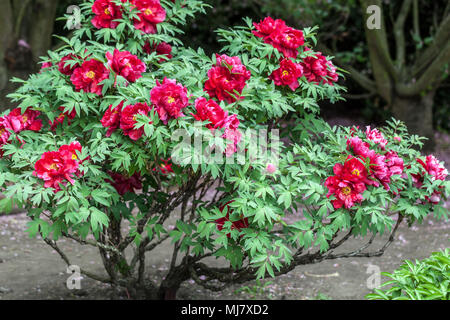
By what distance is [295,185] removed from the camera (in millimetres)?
2340

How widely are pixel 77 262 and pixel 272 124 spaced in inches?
78.7

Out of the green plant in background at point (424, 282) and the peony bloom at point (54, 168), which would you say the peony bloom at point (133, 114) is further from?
the green plant in background at point (424, 282)

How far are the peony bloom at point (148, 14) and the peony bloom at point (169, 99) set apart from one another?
0.58 metres

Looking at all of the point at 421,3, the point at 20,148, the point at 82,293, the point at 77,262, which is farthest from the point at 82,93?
the point at 421,3

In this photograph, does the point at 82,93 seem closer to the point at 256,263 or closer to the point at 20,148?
the point at 20,148

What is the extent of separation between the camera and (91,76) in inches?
95.6

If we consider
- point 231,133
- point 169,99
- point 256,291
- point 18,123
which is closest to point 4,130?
point 18,123

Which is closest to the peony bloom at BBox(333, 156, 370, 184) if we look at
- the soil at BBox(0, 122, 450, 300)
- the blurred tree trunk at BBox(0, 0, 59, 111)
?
the soil at BBox(0, 122, 450, 300)

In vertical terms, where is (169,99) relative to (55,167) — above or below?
above

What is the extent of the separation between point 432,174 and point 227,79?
1.03 meters

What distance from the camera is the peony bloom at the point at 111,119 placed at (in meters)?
2.30

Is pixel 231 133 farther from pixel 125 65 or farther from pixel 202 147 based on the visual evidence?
pixel 125 65

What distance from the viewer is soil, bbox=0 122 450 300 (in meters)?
3.50

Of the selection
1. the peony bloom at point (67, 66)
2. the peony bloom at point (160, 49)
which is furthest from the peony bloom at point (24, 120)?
the peony bloom at point (160, 49)
